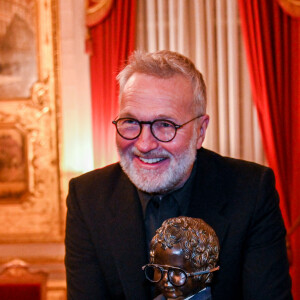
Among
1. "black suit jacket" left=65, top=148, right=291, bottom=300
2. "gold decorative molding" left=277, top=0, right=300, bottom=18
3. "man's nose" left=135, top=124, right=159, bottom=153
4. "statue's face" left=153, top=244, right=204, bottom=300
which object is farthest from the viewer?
"gold decorative molding" left=277, top=0, right=300, bottom=18

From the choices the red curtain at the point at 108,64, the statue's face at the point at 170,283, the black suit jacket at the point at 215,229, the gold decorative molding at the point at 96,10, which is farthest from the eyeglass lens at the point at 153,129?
the gold decorative molding at the point at 96,10

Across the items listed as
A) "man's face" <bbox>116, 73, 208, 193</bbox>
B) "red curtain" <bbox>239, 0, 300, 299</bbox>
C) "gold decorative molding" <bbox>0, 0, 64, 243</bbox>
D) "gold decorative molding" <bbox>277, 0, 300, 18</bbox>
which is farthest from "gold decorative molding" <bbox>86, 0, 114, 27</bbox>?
"man's face" <bbox>116, 73, 208, 193</bbox>

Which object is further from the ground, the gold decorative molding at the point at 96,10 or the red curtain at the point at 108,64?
the gold decorative molding at the point at 96,10

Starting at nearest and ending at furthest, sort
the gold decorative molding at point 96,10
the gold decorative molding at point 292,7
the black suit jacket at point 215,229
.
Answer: the black suit jacket at point 215,229
the gold decorative molding at point 292,7
the gold decorative molding at point 96,10

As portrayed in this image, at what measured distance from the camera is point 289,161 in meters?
4.90

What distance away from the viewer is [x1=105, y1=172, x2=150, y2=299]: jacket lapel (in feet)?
5.96

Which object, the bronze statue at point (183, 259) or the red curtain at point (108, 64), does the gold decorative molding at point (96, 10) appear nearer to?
the red curtain at point (108, 64)

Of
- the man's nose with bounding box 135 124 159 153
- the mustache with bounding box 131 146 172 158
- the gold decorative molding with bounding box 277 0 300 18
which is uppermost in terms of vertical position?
the gold decorative molding with bounding box 277 0 300 18

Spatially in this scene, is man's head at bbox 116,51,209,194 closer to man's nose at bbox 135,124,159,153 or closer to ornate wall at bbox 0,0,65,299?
man's nose at bbox 135,124,159,153

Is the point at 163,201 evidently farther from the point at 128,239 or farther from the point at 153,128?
the point at 153,128

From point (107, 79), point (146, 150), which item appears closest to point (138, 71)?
point (146, 150)

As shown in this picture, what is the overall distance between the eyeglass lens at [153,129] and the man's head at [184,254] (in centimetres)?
43

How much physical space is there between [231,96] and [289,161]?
89cm

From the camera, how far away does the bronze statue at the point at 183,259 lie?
1.30 meters
